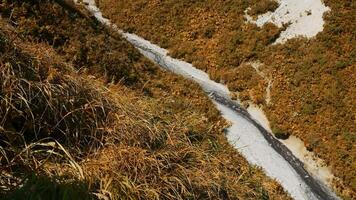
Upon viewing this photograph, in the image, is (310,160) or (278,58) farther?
(278,58)

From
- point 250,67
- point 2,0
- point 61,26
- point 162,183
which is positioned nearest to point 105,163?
point 162,183

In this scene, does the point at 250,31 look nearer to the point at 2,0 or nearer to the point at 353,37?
the point at 353,37

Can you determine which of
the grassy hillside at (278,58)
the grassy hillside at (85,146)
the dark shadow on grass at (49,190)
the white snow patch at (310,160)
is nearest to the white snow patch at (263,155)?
the white snow patch at (310,160)

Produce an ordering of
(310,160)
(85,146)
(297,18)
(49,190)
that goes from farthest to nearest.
Answer: (297,18) → (310,160) → (85,146) → (49,190)

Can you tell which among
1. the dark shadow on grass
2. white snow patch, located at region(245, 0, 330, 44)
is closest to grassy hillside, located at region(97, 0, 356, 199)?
white snow patch, located at region(245, 0, 330, 44)

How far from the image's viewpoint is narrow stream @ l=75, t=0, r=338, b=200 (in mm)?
24688

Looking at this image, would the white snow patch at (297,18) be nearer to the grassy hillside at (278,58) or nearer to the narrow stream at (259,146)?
the grassy hillside at (278,58)

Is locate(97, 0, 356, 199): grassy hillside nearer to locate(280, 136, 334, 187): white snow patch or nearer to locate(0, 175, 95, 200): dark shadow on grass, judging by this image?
locate(280, 136, 334, 187): white snow patch

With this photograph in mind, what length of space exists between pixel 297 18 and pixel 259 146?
1298cm

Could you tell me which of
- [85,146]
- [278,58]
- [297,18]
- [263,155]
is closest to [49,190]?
[85,146]

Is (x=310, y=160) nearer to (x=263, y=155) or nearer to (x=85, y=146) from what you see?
(x=263, y=155)

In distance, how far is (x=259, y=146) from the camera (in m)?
26.9

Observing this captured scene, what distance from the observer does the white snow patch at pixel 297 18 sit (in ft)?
113

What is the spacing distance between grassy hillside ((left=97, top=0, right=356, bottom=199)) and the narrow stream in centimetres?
88
